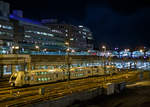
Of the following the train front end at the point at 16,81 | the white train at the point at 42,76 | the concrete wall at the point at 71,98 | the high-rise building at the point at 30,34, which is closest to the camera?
the concrete wall at the point at 71,98

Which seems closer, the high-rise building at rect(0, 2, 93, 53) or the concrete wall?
the concrete wall

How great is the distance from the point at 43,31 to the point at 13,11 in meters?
Result: 21.6

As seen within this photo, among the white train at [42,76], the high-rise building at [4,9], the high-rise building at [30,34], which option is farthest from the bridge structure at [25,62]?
the high-rise building at [4,9]

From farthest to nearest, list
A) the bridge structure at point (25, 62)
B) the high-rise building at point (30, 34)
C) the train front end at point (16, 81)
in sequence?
the high-rise building at point (30, 34), the bridge structure at point (25, 62), the train front end at point (16, 81)

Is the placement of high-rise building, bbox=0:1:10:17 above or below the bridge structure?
above

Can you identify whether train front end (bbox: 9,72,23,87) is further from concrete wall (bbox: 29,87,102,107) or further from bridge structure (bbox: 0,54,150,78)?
concrete wall (bbox: 29,87,102,107)

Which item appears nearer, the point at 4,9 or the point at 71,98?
the point at 71,98

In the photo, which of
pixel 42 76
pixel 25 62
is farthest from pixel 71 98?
pixel 25 62

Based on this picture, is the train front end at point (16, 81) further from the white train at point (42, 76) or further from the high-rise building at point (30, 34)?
the high-rise building at point (30, 34)

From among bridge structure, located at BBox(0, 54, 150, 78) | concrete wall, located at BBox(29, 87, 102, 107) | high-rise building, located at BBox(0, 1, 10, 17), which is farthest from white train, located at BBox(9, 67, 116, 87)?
high-rise building, located at BBox(0, 1, 10, 17)

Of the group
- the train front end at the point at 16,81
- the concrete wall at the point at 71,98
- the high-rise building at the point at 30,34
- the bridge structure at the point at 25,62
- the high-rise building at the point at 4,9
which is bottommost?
the concrete wall at the point at 71,98

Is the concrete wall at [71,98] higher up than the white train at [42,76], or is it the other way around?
the white train at [42,76]

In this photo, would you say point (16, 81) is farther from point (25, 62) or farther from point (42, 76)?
point (25, 62)

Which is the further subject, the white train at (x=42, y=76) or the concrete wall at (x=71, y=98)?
the white train at (x=42, y=76)
